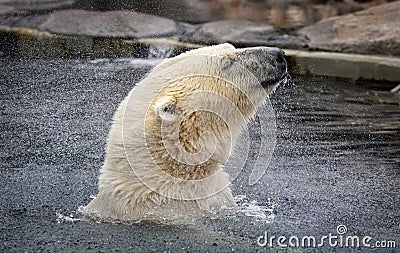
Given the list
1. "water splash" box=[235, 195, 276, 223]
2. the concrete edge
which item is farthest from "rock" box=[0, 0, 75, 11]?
"water splash" box=[235, 195, 276, 223]

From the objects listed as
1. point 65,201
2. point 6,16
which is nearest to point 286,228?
point 65,201

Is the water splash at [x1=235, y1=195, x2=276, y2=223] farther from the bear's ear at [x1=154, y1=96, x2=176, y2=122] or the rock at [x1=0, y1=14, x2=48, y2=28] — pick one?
the rock at [x1=0, y1=14, x2=48, y2=28]

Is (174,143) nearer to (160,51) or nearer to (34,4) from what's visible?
(160,51)

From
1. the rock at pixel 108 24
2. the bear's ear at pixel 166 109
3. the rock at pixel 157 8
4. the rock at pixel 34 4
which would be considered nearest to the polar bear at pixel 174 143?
the bear's ear at pixel 166 109

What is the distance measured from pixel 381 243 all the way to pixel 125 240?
3.82 feet

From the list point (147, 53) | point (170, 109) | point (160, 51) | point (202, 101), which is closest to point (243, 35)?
point (160, 51)

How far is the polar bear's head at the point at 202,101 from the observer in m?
3.25

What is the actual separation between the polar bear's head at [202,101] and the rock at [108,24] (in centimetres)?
485

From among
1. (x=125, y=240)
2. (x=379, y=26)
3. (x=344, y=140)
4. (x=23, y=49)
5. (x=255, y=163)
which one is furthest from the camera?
(x=379, y=26)

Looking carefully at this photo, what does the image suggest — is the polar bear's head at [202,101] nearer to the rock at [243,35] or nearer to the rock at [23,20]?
the rock at [243,35]

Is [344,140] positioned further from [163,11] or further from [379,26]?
[163,11]

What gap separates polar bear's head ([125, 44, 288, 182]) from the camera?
3250 millimetres

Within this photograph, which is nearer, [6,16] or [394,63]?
[394,63]

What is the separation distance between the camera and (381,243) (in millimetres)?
3463
